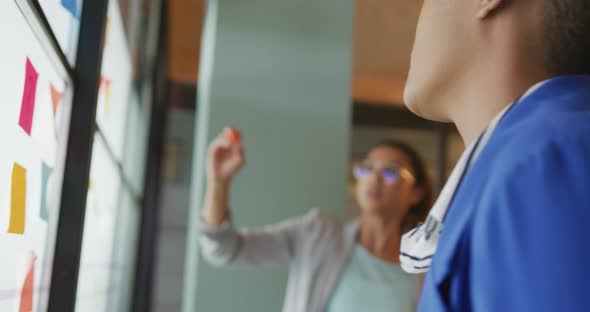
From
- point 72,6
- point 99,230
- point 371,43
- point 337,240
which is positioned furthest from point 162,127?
point 72,6

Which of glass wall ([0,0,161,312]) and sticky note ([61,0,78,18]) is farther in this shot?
sticky note ([61,0,78,18])

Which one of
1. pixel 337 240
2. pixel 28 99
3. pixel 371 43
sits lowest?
pixel 337 240

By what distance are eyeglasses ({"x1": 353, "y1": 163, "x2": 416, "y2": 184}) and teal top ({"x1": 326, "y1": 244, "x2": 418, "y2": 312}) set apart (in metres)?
0.23

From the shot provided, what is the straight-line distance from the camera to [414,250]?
44 cm

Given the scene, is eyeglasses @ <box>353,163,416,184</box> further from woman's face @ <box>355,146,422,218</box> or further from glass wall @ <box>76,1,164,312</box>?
glass wall @ <box>76,1,164,312</box>

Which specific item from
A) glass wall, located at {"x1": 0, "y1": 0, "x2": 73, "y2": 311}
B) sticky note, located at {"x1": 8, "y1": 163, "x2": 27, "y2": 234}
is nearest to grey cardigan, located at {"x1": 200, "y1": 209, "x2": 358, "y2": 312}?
glass wall, located at {"x1": 0, "y1": 0, "x2": 73, "y2": 311}

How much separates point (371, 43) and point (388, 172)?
42 centimetres

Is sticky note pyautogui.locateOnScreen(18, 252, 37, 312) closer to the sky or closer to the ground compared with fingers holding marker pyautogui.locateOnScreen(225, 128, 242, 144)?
closer to the ground

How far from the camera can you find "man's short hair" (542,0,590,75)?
0.45 m

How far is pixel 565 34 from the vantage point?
17.7 inches

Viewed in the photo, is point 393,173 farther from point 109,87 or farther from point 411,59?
point 411,59

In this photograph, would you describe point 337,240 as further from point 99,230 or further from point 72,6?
point 72,6

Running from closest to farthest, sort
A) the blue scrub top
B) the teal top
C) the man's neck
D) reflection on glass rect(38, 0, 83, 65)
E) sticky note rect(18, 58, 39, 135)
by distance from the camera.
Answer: the blue scrub top, the man's neck, sticky note rect(18, 58, 39, 135), reflection on glass rect(38, 0, 83, 65), the teal top

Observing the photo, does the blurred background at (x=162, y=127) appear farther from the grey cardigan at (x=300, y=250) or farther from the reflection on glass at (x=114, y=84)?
the grey cardigan at (x=300, y=250)
